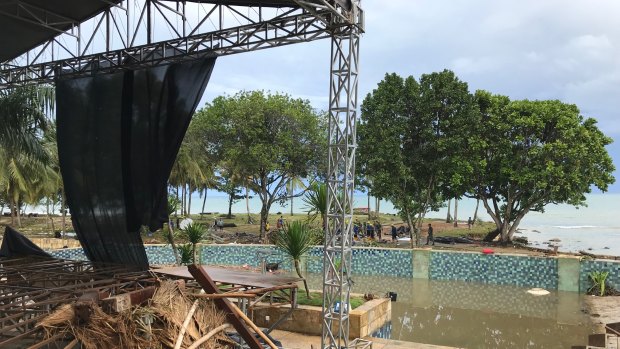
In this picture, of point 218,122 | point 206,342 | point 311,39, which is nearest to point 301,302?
point 311,39

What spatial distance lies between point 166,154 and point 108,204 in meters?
1.48

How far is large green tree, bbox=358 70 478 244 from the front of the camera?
18.0m

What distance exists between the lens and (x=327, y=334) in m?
6.65

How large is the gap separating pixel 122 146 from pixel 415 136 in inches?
473

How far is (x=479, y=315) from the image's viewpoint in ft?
Result: 35.3

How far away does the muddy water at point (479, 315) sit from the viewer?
9.14 meters

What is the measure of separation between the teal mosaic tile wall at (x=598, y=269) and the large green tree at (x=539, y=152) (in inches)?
255

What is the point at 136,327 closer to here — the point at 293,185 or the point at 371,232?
the point at 371,232

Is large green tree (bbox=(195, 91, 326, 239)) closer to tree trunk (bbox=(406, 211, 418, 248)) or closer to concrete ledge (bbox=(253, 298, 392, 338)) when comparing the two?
tree trunk (bbox=(406, 211, 418, 248))

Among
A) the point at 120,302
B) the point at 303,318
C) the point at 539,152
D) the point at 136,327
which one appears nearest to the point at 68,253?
the point at 303,318

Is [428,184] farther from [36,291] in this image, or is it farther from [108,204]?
[36,291]

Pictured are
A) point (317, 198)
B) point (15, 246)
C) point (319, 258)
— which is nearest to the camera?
point (15, 246)

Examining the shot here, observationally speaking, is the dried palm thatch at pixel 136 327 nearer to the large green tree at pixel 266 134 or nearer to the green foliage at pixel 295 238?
the green foliage at pixel 295 238

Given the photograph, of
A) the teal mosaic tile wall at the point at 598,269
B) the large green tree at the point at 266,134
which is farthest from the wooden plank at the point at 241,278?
the large green tree at the point at 266,134
